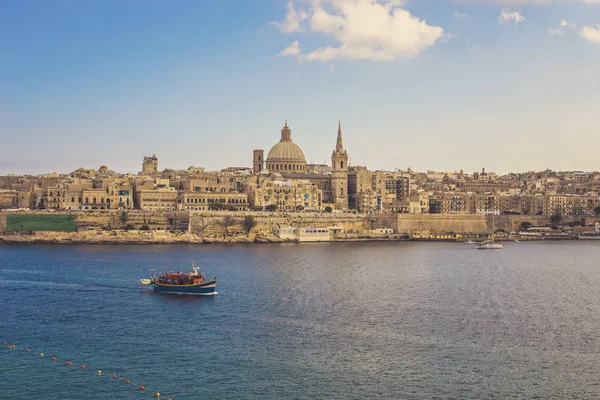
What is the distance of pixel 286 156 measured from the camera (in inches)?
2744

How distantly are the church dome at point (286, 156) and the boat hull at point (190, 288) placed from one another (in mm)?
44319

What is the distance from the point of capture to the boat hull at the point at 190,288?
24.6m

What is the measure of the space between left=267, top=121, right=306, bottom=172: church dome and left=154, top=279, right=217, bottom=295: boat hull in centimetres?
4432

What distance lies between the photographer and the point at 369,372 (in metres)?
15.5

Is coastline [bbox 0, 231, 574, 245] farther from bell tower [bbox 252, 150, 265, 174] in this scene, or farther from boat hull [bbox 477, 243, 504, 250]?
bell tower [bbox 252, 150, 265, 174]

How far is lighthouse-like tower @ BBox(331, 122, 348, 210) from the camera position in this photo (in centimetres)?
6475

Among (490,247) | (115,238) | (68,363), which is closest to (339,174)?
(490,247)

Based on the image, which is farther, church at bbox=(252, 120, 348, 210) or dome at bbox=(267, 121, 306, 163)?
dome at bbox=(267, 121, 306, 163)

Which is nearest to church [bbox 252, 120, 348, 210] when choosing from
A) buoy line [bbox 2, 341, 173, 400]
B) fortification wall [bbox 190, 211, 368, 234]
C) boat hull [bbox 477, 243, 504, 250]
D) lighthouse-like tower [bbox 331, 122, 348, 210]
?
lighthouse-like tower [bbox 331, 122, 348, 210]

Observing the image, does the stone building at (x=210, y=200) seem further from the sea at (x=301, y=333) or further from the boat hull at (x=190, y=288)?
the boat hull at (x=190, y=288)

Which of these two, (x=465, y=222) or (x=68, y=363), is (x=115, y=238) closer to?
(x=465, y=222)

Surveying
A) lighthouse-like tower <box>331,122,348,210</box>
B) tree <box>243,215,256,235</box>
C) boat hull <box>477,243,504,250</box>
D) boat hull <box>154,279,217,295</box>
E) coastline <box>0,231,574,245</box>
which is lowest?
boat hull <box>154,279,217,295</box>

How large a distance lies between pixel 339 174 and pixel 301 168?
584cm

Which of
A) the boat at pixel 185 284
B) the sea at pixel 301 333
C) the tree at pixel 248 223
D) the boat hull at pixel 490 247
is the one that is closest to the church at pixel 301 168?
the tree at pixel 248 223
